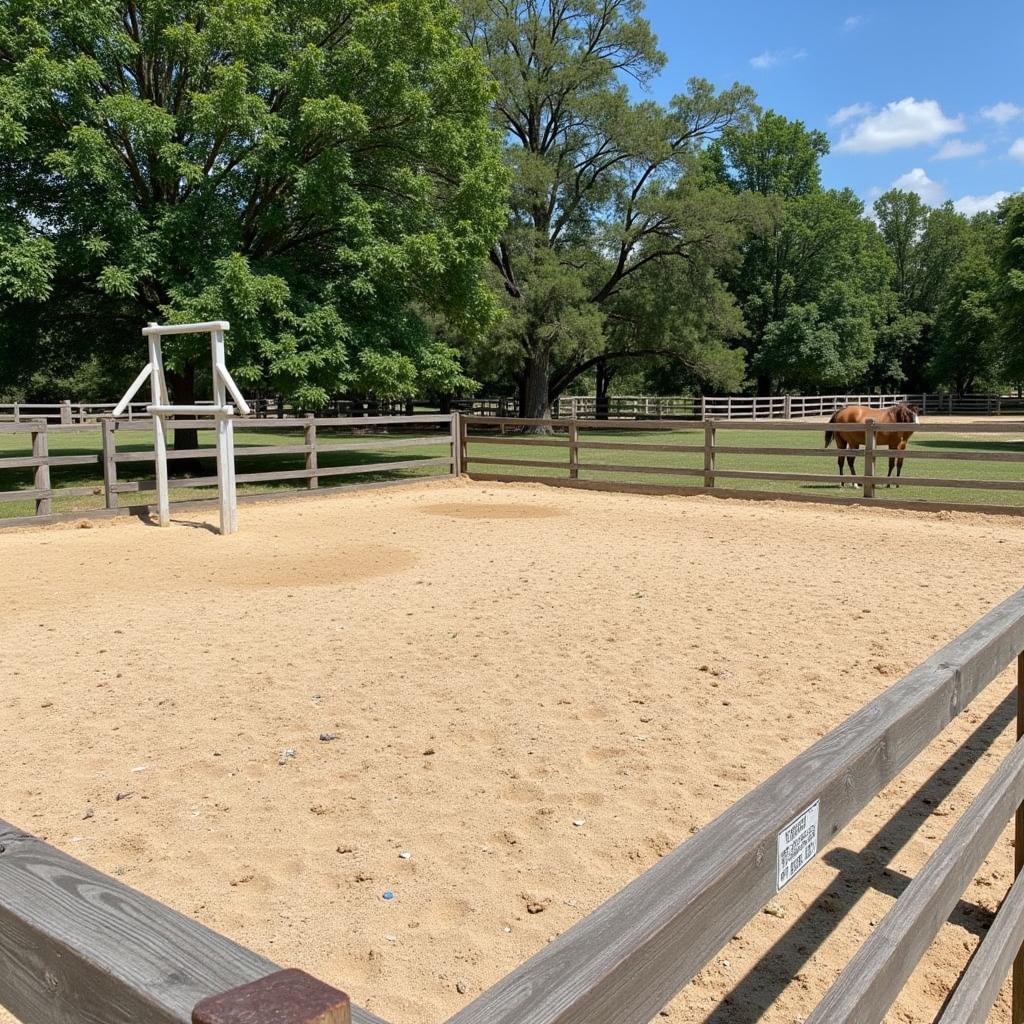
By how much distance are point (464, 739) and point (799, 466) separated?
16.9 m

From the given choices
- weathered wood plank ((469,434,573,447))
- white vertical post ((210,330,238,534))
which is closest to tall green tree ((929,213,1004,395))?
weathered wood plank ((469,434,573,447))

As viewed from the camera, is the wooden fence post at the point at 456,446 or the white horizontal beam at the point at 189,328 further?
the wooden fence post at the point at 456,446

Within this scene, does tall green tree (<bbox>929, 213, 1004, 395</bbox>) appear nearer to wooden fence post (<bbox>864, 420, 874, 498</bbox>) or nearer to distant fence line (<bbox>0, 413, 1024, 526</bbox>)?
distant fence line (<bbox>0, 413, 1024, 526</bbox>)

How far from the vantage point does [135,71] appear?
16.3m

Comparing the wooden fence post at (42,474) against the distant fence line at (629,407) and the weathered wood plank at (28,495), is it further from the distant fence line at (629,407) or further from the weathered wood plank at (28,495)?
the distant fence line at (629,407)

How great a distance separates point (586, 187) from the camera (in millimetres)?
34062

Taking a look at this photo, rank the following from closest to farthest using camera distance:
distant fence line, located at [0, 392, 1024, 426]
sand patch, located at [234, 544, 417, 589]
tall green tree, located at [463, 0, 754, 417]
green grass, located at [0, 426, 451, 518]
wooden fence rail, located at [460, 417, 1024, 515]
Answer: sand patch, located at [234, 544, 417, 589] < wooden fence rail, located at [460, 417, 1024, 515] < green grass, located at [0, 426, 451, 518] < tall green tree, located at [463, 0, 754, 417] < distant fence line, located at [0, 392, 1024, 426]

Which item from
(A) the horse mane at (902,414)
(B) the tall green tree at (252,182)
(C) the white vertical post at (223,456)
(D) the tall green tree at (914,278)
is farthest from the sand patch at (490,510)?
(D) the tall green tree at (914,278)

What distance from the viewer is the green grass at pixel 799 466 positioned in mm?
14320

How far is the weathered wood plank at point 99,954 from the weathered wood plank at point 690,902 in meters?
0.19

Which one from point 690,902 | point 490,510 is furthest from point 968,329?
→ point 690,902

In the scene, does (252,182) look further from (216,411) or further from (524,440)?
(216,411)

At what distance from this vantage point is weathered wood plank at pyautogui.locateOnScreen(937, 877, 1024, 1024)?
1802 mm

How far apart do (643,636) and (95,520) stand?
29.1ft
